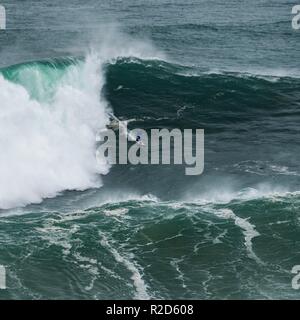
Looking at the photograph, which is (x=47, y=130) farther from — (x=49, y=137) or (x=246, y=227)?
(x=246, y=227)

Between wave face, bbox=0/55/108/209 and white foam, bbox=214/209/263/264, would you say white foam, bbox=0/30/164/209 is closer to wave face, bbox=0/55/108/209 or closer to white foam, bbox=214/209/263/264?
wave face, bbox=0/55/108/209

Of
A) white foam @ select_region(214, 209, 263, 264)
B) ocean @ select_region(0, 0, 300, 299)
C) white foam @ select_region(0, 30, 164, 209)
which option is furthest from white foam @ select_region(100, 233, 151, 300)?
white foam @ select_region(0, 30, 164, 209)

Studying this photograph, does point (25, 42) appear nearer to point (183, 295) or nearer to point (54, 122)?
point (54, 122)

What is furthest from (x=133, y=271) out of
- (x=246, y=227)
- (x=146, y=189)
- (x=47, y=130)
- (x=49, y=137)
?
(x=47, y=130)

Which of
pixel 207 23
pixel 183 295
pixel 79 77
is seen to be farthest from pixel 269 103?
pixel 183 295

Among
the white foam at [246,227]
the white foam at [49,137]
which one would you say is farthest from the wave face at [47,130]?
the white foam at [246,227]

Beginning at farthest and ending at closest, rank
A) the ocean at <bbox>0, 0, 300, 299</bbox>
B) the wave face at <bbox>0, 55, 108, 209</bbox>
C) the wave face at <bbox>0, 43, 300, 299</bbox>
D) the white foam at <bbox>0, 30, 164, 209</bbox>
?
the wave face at <bbox>0, 55, 108, 209</bbox>
the white foam at <bbox>0, 30, 164, 209</bbox>
the ocean at <bbox>0, 0, 300, 299</bbox>
the wave face at <bbox>0, 43, 300, 299</bbox>

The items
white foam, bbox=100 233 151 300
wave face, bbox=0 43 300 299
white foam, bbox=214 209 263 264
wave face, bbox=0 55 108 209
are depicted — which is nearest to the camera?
white foam, bbox=100 233 151 300
